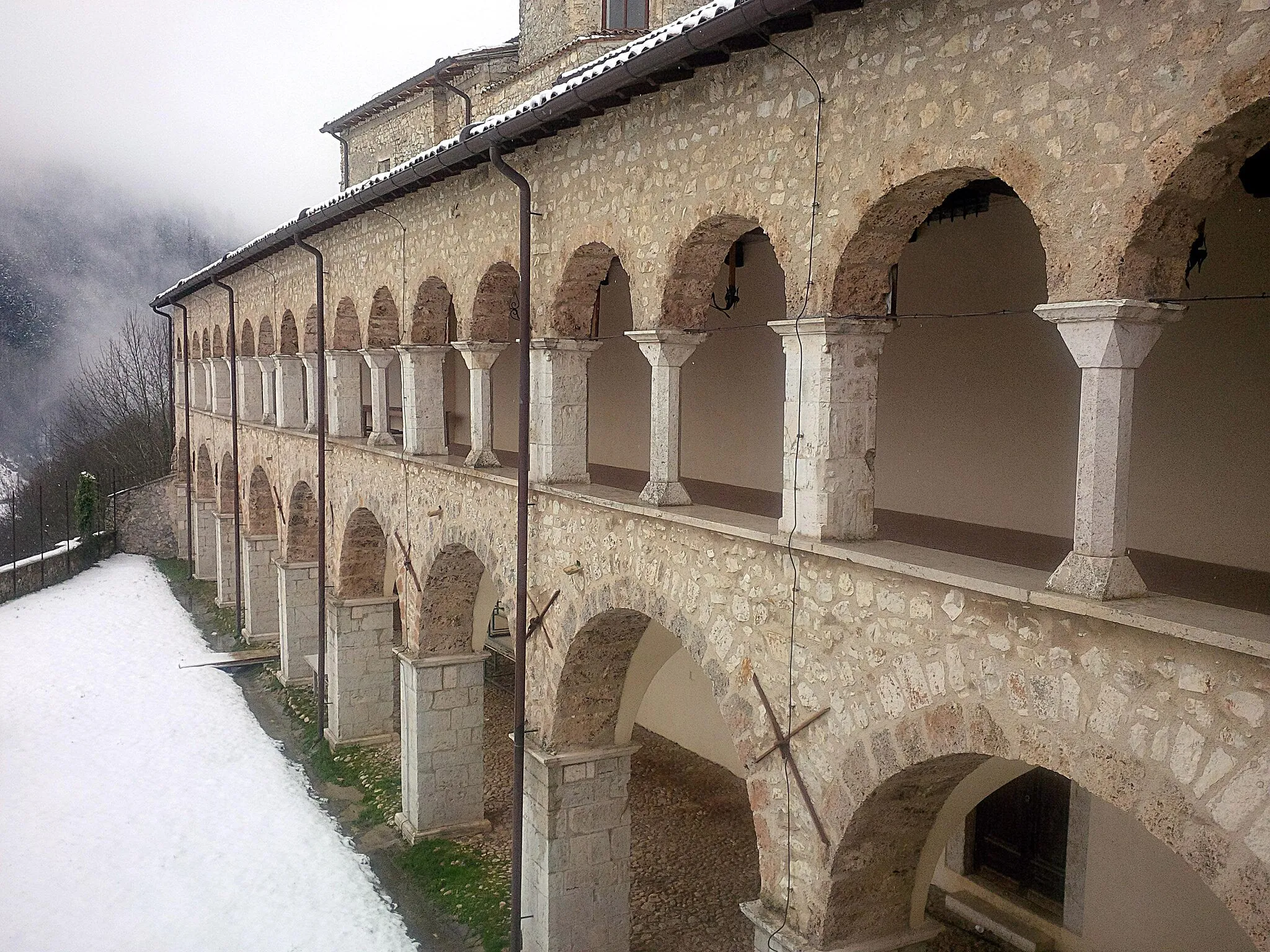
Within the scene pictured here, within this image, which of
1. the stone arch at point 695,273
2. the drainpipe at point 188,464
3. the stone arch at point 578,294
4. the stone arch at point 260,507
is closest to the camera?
the stone arch at point 695,273

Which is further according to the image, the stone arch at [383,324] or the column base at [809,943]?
the stone arch at [383,324]

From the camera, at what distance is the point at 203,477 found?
2348 centimetres

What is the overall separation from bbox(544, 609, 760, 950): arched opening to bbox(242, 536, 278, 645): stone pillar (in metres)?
7.71

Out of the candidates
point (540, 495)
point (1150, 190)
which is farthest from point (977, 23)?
point (540, 495)

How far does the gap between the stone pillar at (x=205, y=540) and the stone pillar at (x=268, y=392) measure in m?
7.05

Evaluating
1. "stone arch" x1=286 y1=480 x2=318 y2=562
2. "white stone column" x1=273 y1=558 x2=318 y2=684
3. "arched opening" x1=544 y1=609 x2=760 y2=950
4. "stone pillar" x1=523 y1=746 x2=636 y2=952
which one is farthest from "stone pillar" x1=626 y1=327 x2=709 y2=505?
"white stone column" x1=273 y1=558 x2=318 y2=684

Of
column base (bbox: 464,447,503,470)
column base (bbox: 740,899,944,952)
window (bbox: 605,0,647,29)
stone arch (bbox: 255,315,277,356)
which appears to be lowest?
column base (bbox: 740,899,944,952)

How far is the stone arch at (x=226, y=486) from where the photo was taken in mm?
20375

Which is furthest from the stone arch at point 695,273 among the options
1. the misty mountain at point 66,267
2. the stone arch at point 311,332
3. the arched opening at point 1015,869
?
the misty mountain at point 66,267

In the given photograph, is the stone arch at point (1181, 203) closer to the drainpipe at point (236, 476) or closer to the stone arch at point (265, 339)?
the stone arch at point (265, 339)

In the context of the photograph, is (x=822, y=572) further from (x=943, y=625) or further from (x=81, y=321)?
(x=81, y=321)

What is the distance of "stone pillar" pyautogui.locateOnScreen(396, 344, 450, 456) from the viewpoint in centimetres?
1046

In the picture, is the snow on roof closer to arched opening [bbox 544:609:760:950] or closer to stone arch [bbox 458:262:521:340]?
stone arch [bbox 458:262:521:340]

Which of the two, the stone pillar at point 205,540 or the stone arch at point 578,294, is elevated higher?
the stone arch at point 578,294
